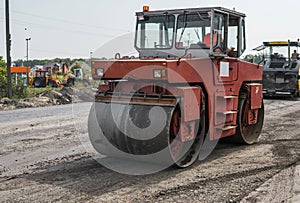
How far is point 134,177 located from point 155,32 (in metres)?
3.02

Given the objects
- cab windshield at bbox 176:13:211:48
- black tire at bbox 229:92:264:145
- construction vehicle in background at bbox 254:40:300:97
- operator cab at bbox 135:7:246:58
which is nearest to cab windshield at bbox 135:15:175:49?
operator cab at bbox 135:7:246:58

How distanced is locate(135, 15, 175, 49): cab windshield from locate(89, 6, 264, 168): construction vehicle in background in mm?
17

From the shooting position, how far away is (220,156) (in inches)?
291

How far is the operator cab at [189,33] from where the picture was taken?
7438mm

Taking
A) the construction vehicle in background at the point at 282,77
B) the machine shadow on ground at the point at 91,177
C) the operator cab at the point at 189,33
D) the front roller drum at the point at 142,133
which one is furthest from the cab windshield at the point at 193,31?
the construction vehicle in background at the point at 282,77

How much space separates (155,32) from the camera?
26.1 feet

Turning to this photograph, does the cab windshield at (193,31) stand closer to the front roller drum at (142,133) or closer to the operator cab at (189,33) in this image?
the operator cab at (189,33)

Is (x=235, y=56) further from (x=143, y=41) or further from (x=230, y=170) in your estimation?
(x=230, y=170)

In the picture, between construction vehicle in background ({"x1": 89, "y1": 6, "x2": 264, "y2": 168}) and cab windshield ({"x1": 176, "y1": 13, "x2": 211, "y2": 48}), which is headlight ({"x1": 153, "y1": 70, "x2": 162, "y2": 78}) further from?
cab windshield ({"x1": 176, "y1": 13, "x2": 211, "y2": 48})

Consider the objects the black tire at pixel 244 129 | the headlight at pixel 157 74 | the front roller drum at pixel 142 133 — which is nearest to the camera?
the front roller drum at pixel 142 133

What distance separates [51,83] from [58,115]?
24.2 metres

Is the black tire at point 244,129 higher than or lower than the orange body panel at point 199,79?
lower

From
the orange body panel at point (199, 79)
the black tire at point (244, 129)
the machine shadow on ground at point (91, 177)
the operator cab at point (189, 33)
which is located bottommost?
the machine shadow on ground at point (91, 177)

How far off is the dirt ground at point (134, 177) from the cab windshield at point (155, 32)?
81.5 inches
